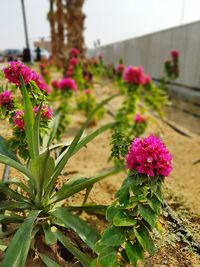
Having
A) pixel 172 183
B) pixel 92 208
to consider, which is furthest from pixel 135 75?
pixel 92 208

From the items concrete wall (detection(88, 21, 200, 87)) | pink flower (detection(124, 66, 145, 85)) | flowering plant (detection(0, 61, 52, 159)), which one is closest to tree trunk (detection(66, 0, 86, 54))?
concrete wall (detection(88, 21, 200, 87))

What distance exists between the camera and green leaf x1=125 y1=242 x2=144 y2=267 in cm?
123

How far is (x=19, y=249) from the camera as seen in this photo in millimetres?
1353

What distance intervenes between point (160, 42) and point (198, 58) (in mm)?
3075

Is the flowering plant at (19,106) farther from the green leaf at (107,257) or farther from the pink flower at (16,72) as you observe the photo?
the green leaf at (107,257)

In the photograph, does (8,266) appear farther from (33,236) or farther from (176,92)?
(176,92)

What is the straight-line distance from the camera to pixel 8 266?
129 cm

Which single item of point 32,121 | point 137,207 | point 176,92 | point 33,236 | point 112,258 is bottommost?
point 176,92

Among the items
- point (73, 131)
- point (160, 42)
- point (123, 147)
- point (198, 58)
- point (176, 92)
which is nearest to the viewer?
point (123, 147)

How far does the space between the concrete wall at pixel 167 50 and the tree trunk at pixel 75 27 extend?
2.74 m

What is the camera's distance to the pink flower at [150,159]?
1243mm

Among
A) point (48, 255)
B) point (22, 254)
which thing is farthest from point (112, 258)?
point (48, 255)

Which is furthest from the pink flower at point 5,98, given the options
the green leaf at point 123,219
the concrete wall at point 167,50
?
the concrete wall at point 167,50

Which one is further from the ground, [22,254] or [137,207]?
[137,207]
